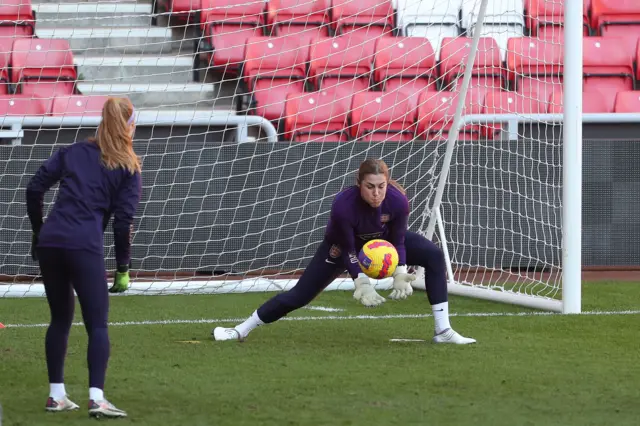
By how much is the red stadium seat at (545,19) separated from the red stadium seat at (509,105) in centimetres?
64

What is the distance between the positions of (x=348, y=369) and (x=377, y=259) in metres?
0.83

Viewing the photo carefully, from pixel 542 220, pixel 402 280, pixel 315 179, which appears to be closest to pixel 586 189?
pixel 542 220

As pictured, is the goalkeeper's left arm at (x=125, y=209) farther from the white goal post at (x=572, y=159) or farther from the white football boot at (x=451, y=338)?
the white goal post at (x=572, y=159)

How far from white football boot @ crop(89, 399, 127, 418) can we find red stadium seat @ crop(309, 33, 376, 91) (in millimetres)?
8248

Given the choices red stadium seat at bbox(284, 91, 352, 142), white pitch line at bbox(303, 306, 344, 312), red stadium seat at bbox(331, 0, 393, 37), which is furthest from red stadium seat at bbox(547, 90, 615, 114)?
white pitch line at bbox(303, 306, 344, 312)

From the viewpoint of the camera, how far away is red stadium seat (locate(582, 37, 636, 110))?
14.7 m

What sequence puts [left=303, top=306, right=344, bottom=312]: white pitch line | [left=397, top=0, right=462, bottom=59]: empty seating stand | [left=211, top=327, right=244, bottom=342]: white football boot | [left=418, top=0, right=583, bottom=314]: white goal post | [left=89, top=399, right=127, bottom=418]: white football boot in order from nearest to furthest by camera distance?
[left=89, top=399, right=127, bottom=418]: white football boot → [left=211, top=327, right=244, bottom=342]: white football boot → [left=418, top=0, right=583, bottom=314]: white goal post → [left=303, top=306, right=344, bottom=312]: white pitch line → [left=397, top=0, right=462, bottom=59]: empty seating stand

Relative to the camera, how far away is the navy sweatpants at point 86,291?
574 cm

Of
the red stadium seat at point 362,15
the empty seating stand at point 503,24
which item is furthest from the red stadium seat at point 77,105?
the empty seating stand at point 503,24

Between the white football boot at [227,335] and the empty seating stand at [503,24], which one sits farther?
the empty seating stand at [503,24]

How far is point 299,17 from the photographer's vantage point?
14398 millimetres

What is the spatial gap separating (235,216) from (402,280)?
4.68m

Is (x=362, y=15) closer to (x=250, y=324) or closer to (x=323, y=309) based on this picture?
(x=323, y=309)

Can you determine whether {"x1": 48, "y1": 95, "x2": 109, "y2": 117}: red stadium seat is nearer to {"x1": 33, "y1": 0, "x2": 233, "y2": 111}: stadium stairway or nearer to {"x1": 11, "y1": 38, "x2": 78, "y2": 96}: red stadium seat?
{"x1": 11, "y1": 38, "x2": 78, "y2": 96}: red stadium seat
